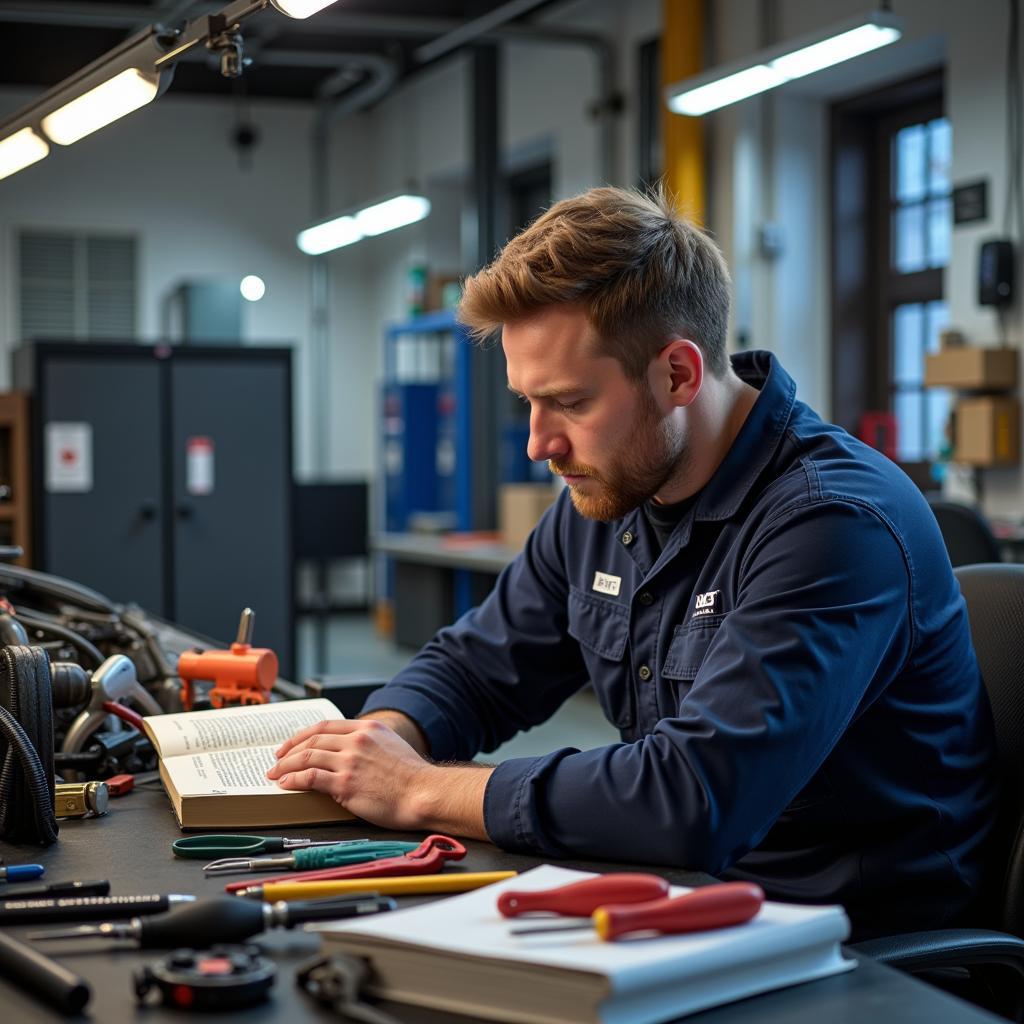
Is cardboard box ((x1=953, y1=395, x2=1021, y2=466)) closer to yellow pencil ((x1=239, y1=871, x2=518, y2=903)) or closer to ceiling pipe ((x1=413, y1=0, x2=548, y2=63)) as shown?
ceiling pipe ((x1=413, y1=0, x2=548, y2=63))

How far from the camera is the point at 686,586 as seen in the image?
1438 millimetres

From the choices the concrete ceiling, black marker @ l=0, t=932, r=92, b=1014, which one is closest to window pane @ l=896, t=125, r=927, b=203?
the concrete ceiling

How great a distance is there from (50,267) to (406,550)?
3818mm

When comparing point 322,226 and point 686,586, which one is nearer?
point 686,586

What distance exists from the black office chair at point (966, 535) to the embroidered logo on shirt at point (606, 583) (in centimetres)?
184

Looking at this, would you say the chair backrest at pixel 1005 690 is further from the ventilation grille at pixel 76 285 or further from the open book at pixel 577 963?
the ventilation grille at pixel 76 285

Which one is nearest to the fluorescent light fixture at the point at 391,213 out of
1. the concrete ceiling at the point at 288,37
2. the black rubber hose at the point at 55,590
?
the concrete ceiling at the point at 288,37

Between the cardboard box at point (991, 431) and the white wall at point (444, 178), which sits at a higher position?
the white wall at point (444, 178)

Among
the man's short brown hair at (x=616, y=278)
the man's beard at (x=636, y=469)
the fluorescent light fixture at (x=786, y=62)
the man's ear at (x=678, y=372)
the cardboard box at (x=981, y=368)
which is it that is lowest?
the man's beard at (x=636, y=469)

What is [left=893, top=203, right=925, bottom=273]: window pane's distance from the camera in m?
5.62

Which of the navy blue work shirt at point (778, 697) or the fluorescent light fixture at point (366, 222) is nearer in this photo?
the navy blue work shirt at point (778, 697)

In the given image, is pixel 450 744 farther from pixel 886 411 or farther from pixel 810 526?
pixel 886 411

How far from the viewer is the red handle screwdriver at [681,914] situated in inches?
32.1

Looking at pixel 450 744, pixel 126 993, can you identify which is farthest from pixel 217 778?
pixel 126 993
